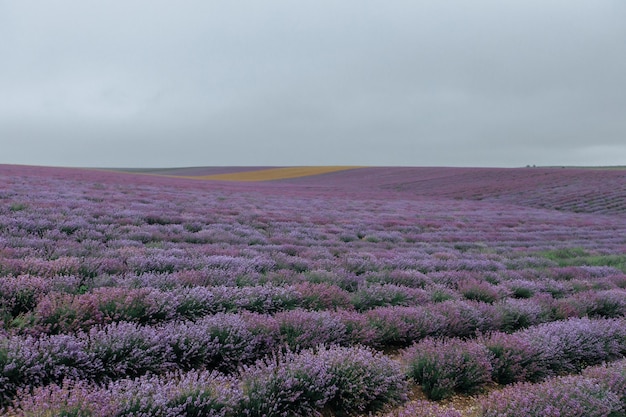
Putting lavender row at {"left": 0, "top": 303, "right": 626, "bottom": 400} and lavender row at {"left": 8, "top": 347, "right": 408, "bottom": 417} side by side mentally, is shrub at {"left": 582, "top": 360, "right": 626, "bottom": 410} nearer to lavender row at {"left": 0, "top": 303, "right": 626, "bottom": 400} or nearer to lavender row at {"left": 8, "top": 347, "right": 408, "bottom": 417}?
lavender row at {"left": 0, "top": 303, "right": 626, "bottom": 400}

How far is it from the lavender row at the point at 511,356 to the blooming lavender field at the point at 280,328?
19 millimetres

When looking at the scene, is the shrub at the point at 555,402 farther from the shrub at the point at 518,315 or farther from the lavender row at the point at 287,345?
the shrub at the point at 518,315

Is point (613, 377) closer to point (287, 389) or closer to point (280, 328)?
point (287, 389)

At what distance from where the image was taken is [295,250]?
9172mm

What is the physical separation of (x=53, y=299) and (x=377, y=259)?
6.15m

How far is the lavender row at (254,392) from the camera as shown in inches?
103

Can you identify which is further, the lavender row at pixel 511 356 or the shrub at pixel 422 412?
the lavender row at pixel 511 356

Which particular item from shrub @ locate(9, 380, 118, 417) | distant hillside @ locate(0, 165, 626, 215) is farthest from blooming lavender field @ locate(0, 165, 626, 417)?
distant hillside @ locate(0, 165, 626, 215)

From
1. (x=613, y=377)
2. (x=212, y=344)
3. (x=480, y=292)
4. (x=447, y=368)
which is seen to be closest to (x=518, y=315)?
(x=480, y=292)

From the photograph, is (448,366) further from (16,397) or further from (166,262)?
(166,262)

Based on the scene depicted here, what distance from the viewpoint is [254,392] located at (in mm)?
3047

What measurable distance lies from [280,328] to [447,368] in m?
1.70

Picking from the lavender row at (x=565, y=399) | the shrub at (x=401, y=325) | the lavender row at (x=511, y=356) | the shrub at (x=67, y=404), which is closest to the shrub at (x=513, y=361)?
the lavender row at (x=511, y=356)

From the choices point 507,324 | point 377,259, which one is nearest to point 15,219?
point 377,259
